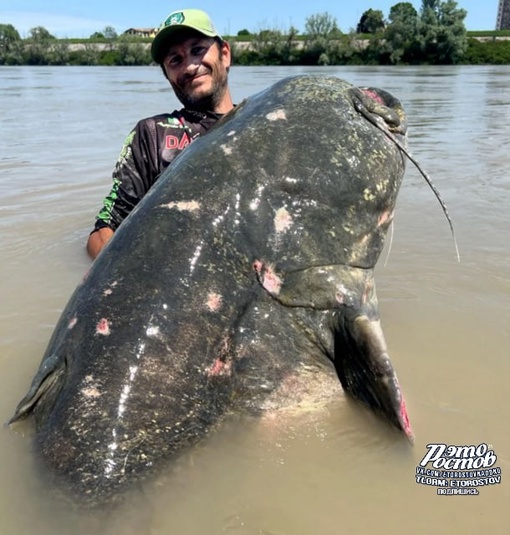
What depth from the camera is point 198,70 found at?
3502 millimetres

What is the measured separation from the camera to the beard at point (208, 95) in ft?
11.8

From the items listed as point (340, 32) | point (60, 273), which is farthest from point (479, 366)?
point (340, 32)

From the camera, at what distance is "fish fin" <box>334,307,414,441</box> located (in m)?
2.08

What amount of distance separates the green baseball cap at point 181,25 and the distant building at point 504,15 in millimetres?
122110

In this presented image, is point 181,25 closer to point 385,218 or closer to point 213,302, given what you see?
point 385,218

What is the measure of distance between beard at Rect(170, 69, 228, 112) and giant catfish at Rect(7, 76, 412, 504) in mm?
1098

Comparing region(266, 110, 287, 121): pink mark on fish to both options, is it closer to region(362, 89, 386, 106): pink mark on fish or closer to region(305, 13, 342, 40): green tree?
region(362, 89, 386, 106): pink mark on fish

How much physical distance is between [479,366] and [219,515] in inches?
58.5

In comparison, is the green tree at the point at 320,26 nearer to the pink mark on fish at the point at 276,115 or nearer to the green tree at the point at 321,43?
the green tree at the point at 321,43

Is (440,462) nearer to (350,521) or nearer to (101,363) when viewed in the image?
(350,521)

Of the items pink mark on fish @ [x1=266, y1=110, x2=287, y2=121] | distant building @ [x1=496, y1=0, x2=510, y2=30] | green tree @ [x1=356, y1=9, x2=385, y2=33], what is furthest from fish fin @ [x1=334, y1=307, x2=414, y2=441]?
distant building @ [x1=496, y1=0, x2=510, y2=30]

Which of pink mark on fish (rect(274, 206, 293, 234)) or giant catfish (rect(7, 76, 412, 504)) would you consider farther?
pink mark on fish (rect(274, 206, 293, 234))

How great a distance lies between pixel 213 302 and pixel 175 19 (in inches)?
78.1

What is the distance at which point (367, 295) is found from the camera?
7.83ft
